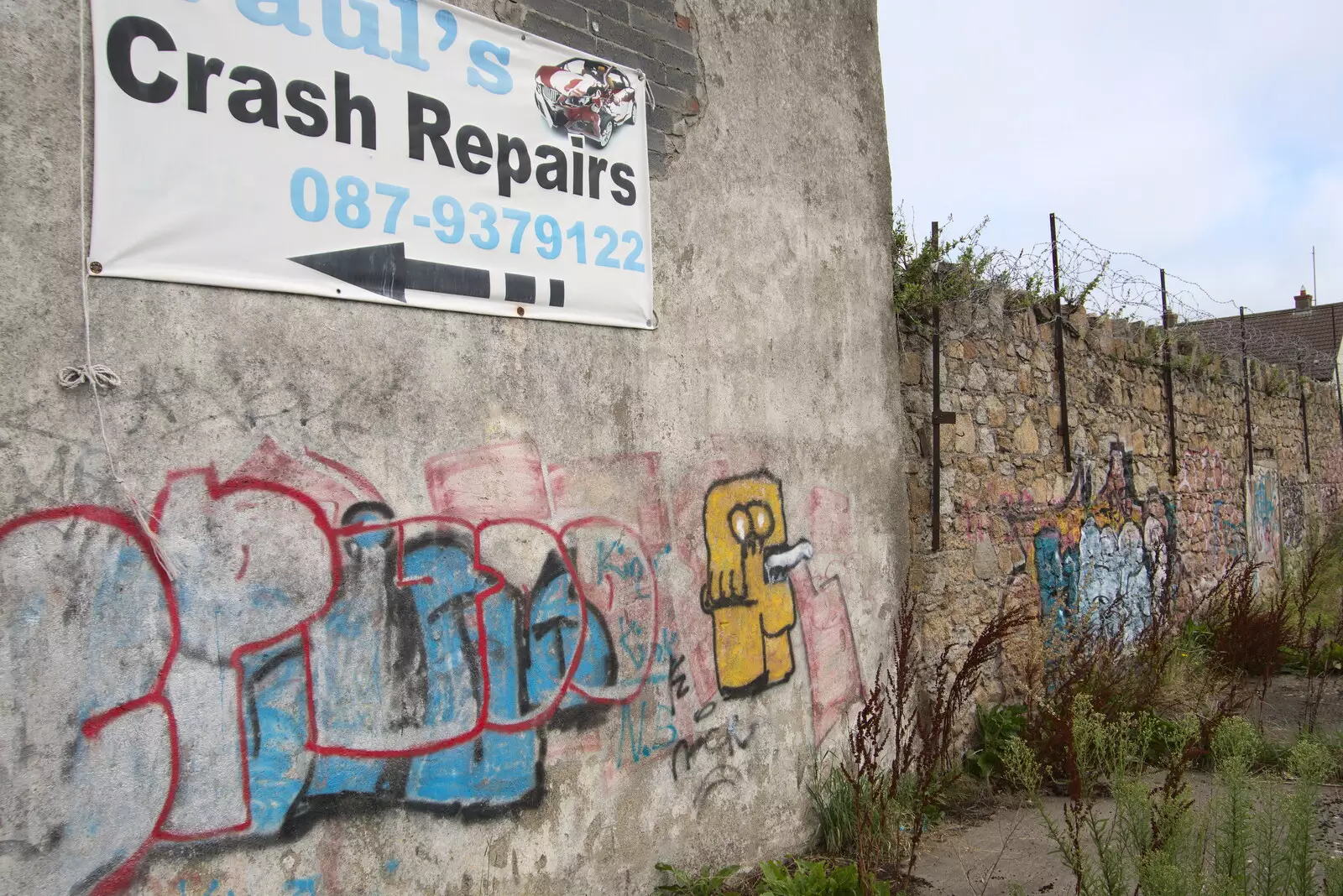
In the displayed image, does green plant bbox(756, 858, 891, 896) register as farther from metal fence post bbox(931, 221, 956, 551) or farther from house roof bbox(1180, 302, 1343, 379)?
house roof bbox(1180, 302, 1343, 379)

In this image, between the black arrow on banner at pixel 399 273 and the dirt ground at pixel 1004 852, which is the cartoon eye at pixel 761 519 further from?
the dirt ground at pixel 1004 852

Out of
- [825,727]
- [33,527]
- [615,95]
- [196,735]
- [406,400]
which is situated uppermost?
[615,95]

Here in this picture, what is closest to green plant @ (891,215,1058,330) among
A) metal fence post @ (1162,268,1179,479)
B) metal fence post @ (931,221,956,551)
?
metal fence post @ (931,221,956,551)

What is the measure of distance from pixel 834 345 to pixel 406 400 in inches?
87.8

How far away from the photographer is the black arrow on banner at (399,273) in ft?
9.61

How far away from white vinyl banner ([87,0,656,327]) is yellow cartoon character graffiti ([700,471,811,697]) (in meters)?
0.87

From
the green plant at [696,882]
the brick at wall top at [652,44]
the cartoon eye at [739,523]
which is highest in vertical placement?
the brick at wall top at [652,44]

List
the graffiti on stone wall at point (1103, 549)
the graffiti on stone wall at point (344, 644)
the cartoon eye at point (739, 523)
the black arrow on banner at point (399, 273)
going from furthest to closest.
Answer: the graffiti on stone wall at point (1103, 549)
the cartoon eye at point (739, 523)
the black arrow on banner at point (399, 273)
the graffiti on stone wall at point (344, 644)

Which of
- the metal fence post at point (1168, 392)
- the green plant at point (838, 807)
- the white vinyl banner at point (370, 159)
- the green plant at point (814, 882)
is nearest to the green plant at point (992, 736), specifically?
the green plant at point (838, 807)

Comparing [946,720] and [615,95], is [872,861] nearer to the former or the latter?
[946,720]

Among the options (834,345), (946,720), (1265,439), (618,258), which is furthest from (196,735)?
(1265,439)

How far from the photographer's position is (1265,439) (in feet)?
33.1

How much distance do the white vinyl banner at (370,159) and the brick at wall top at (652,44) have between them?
8 centimetres

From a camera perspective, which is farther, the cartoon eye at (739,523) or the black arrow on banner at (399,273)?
the cartoon eye at (739,523)
